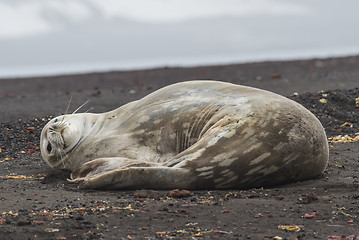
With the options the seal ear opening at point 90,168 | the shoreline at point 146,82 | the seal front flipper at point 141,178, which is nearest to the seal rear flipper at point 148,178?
the seal front flipper at point 141,178

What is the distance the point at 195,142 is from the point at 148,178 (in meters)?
0.92

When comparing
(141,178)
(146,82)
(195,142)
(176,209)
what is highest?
(195,142)

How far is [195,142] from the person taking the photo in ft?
23.0

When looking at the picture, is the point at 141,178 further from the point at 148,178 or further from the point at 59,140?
the point at 59,140

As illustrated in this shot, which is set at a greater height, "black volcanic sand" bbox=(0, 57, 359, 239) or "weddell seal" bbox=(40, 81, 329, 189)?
"weddell seal" bbox=(40, 81, 329, 189)

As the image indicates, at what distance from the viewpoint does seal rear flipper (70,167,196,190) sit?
245 inches

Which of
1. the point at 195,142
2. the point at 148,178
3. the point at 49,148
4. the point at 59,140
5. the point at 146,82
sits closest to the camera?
the point at 148,178

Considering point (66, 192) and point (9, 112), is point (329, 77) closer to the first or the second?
point (9, 112)

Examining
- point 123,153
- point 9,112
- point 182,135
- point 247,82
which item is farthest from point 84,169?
point 247,82

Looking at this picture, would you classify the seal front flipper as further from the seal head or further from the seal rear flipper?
the seal head

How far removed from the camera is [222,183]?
20.6 ft

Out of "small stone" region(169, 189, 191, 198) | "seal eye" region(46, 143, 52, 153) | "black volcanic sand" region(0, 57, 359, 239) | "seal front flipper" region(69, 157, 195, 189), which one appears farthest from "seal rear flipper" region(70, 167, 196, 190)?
"seal eye" region(46, 143, 52, 153)

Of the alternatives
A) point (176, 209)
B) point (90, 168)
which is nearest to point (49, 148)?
point (90, 168)

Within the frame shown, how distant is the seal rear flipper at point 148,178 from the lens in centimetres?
623
